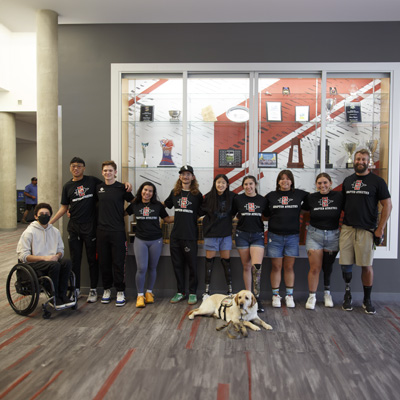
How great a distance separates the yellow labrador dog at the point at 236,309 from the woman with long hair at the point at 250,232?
1.62ft

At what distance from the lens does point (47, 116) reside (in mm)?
4176

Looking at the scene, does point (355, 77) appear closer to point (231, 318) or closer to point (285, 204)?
point (285, 204)

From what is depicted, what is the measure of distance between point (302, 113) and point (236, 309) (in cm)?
267

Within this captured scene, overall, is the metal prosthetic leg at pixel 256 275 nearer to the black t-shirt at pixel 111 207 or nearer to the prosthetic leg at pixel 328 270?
the prosthetic leg at pixel 328 270

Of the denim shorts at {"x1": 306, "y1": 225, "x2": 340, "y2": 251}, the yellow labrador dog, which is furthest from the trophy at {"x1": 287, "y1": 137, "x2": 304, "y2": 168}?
the yellow labrador dog

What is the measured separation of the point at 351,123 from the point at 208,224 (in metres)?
2.31

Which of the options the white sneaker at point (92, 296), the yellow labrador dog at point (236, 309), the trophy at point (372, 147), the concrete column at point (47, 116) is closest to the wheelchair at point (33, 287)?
→ the white sneaker at point (92, 296)

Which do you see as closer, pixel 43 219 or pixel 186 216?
pixel 43 219

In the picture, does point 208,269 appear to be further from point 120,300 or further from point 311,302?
point 311,302

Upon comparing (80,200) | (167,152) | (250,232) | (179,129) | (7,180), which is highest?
(179,129)

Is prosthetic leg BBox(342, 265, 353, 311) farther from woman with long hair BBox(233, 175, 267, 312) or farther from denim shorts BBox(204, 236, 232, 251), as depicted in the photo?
denim shorts BBox(204, 236, 232, 251)

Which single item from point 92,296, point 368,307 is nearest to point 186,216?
point 92,296

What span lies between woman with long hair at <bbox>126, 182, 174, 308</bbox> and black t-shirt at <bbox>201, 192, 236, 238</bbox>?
58 cm

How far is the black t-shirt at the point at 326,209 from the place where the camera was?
12.4ft
